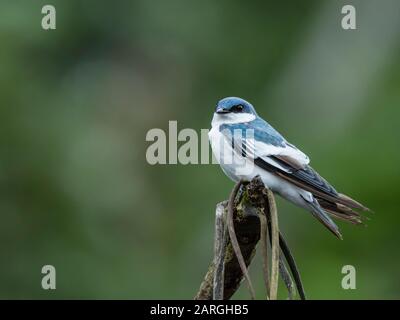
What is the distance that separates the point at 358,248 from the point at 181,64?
366 cm

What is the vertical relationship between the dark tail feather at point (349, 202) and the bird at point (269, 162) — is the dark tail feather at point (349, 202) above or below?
below

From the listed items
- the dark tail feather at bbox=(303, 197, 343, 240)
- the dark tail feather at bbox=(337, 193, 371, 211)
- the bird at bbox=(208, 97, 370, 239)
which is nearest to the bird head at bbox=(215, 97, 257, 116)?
the bird at bbox=(208, 97, 370, 239)

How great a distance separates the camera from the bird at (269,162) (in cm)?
408

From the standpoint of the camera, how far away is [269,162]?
431 cm

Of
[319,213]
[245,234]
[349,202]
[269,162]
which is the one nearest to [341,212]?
[349,202]

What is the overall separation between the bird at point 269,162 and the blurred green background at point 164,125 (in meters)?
2.94

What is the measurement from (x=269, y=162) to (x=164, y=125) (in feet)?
17.0

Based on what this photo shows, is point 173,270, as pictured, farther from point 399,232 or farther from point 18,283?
point 399,232

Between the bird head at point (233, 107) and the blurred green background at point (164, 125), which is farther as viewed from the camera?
the blurred green background at point (164, 125)

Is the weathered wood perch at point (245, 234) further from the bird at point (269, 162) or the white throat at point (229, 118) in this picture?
the white throat at point (229, 118)

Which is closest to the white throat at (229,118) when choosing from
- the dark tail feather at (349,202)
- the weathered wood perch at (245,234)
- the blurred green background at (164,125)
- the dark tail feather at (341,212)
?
the dark tail feather at (341,212)

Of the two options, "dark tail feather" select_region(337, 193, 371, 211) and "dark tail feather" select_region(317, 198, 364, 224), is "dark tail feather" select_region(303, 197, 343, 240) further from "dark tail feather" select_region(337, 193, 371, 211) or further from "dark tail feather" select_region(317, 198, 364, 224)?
"dark tail feather" select_region(337, 193, 371, 211)

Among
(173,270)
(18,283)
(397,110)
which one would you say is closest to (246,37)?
(397,110)

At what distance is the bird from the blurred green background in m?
2.94
